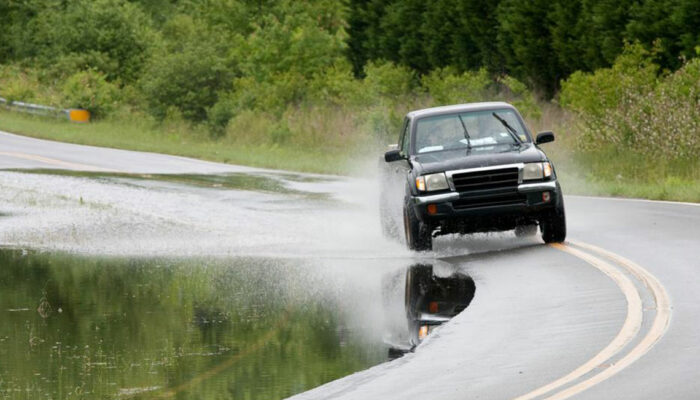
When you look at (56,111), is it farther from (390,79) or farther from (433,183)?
(433,183)

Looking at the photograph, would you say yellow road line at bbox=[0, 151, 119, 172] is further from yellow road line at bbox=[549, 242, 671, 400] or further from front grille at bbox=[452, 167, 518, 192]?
yellow road line at bbox=[549, 242, 671, 400]

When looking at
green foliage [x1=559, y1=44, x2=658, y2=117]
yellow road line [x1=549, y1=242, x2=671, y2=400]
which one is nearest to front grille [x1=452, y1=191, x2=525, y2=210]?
yellow road line [x1=549, y1=242, x2=671, y2=400]

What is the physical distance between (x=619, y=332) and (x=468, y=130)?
6.97 m

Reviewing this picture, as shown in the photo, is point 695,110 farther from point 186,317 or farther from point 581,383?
point 581,383

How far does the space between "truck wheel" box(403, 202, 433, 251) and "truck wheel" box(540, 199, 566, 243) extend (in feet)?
4.50

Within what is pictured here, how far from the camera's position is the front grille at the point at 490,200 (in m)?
16.0

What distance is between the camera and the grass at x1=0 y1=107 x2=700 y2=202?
2450 centimetres

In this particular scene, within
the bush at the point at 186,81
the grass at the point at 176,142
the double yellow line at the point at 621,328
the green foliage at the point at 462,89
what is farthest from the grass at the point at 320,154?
the double yellow line at the point at 621,328

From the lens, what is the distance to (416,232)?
16391 millimetres

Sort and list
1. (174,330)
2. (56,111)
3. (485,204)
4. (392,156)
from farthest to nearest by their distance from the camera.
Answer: (56,111)
(392,156)
(485,204)
(174,330)

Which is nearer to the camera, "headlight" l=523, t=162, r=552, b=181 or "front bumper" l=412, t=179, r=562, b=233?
"front bumper" l=412, t=179, r=562, b=233

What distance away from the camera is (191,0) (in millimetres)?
82375

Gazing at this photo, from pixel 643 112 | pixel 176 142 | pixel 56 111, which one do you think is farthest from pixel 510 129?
pixel 56 111

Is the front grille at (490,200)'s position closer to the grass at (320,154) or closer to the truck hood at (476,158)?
the truck hood at (476,158)
